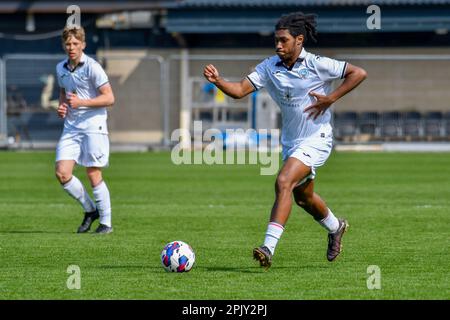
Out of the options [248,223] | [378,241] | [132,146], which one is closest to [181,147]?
[132,146]

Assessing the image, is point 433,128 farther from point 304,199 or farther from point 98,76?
point 304,199

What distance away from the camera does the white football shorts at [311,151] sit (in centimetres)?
1040

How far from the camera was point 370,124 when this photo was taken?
3322cm

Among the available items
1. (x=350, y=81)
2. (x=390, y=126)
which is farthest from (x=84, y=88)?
(x=390, y=126)

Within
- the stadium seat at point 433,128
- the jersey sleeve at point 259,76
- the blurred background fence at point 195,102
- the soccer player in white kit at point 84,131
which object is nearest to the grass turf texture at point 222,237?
the soccer player in white kit at point 84,131

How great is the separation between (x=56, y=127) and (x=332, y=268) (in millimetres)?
25590

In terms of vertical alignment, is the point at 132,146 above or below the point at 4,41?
below

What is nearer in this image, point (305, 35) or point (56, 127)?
point (305, 35)

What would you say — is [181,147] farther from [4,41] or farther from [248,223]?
[248,223]

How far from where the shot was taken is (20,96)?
35062 mm

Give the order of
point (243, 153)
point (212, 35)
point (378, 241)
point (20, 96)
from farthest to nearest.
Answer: point (212, 35)
point (20, 96)
point (243, 153)
point (378, 241)

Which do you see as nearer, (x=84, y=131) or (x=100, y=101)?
(x=100, y=101)

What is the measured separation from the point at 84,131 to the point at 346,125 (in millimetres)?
20119

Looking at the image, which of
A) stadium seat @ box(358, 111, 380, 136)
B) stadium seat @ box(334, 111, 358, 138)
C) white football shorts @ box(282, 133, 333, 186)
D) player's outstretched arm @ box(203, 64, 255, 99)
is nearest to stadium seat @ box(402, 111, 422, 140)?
stadium seat @ box(358, 111, 380, 136)
